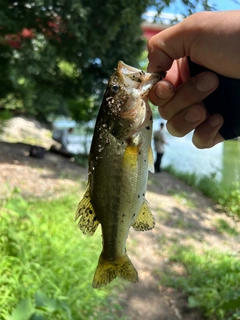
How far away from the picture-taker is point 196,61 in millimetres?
1758

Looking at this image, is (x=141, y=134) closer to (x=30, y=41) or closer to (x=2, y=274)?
(x=2, y=274)

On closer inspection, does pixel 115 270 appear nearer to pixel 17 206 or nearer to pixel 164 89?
pixel 164 89

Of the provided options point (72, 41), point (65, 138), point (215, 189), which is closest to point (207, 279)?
point (215, 189)

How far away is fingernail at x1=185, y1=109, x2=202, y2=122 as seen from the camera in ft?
6.45

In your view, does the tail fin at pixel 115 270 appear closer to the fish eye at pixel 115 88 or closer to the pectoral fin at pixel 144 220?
the pectoral fin at pixel 144 220

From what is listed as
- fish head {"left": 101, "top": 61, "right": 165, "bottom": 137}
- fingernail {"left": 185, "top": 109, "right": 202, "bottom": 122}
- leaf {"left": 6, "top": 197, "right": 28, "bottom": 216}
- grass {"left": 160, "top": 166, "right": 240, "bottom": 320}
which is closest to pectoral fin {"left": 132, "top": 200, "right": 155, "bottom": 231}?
fish head {"left": 101, "top": 61, "right": 165, "bottom": 137}

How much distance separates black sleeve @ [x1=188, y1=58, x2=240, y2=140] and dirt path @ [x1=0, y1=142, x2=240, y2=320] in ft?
8.86

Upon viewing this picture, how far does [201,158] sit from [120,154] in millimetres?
15707

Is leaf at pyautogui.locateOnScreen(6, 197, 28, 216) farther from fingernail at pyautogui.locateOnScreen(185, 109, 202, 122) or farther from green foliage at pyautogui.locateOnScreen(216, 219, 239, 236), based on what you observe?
green foliage at pyautogui.locateOnScreen(216, 219, 239, 236)

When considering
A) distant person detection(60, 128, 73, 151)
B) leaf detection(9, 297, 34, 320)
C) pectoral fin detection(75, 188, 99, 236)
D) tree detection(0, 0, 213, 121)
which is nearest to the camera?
pectoral fin detection(75, 188, 99, 236)

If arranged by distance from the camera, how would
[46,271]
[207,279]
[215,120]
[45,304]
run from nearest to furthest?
1. [215,120]
2. [45,304]
3. [46,271]
4. [207,279]

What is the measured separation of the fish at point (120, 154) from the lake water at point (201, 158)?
30.2ft

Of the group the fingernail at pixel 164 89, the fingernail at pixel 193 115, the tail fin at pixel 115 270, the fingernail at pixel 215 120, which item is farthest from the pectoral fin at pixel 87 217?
the fingernail at pixel 215 120

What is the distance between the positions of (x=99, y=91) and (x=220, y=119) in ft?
27.4
